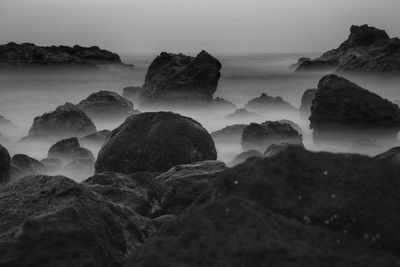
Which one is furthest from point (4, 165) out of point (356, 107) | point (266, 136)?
point (356, 107)

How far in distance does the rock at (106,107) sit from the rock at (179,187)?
15.1 metres

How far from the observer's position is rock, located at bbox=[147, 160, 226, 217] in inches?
287

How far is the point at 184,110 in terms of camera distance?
2827cm

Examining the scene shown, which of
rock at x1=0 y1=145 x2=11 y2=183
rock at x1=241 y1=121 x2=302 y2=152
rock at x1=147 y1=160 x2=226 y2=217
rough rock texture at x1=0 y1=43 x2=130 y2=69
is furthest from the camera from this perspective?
rough rock texture at x1=0 y1=43 x2=130 y2=69

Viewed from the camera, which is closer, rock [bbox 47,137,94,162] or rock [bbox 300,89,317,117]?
rock [bbox 47,137,94,162]

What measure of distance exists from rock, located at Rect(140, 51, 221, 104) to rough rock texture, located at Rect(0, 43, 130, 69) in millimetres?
53059

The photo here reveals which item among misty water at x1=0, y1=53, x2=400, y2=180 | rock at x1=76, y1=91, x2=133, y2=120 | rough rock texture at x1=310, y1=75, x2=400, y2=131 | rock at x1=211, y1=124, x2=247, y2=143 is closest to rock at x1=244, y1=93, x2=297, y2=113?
misty water at x1=0, y1=53, x2=400, y2=180

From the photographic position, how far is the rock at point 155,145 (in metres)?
11.0

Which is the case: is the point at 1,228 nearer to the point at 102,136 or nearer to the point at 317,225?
the point at 317,225

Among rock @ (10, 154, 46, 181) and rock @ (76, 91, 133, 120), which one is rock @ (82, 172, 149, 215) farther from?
rock @ (76, 91, 133, 120)

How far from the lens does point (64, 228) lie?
4828 mm

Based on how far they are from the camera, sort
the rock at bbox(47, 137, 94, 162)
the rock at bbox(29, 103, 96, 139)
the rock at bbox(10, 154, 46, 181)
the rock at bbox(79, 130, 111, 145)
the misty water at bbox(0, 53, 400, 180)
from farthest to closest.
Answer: the rock at bbox(29, 103, 96, 139)
the misty water at bbox(0, 53, 400, 180)
the rock at bbox(79, 130, 111, 145)
the rock at bbox(47, 137, 94, 162)
the rock at bbox(10, 154, 46, 181)

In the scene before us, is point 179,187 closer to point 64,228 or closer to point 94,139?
point 64,228

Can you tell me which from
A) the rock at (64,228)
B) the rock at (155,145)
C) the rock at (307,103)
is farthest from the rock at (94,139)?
the rock at (64,228)
